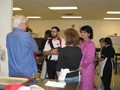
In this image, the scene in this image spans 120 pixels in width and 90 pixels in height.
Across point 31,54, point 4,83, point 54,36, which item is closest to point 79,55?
point 31,54

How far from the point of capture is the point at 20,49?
2660 millimetres

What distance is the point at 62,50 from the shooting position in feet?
8.85

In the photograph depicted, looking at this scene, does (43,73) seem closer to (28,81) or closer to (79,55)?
(79,55)

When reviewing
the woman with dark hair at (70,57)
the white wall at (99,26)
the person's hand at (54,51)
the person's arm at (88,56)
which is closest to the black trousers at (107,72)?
the person's hand at (54,51)

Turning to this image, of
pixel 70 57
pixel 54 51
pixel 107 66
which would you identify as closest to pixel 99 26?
pixel 107 66

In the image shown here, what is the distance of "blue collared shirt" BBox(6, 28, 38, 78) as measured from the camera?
264 cm

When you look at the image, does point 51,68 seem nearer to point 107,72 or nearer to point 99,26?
point 107,72

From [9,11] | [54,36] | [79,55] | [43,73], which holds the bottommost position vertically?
[43,73]

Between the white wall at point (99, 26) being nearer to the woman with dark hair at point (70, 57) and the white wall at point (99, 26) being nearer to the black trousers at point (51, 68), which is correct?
the black trousers at point (51, 68)

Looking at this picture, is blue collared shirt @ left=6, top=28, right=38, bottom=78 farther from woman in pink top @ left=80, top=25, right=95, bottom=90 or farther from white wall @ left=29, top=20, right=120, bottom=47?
white wall @ left=29, top=20, right=120, bottom=47

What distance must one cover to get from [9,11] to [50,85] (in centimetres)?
177

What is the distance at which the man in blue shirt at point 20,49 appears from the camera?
2.64 meters

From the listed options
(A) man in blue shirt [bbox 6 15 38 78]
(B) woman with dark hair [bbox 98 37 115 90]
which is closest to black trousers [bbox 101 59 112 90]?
(B) woman with dark hair [bbox 98 37 115 90]

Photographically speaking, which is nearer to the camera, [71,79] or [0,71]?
[71,79]
